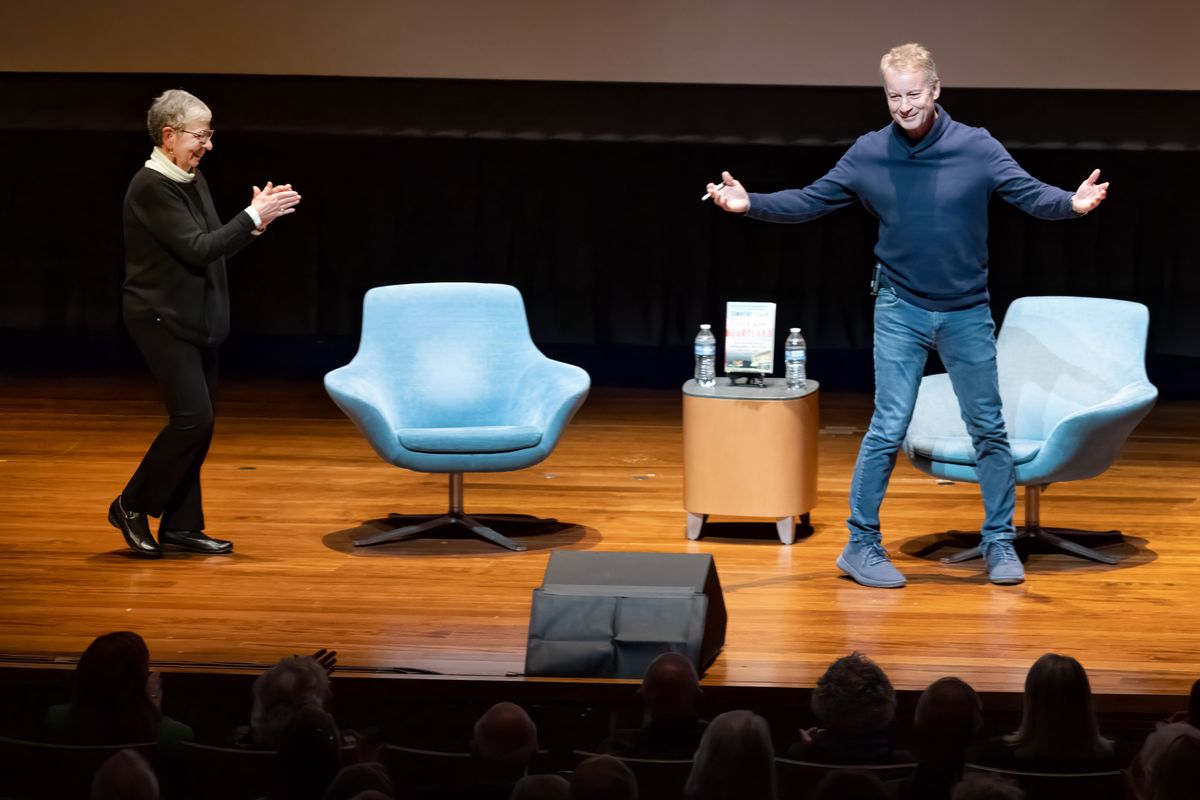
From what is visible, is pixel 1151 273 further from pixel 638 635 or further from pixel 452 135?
pixel 638 635

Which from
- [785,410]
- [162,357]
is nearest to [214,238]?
[162,357]

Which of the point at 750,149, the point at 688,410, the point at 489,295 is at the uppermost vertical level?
the point at 750,149

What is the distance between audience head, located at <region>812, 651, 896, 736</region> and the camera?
9.78 ft

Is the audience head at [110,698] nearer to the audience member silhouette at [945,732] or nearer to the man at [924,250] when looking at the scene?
the audience member silhouette at [945,732]

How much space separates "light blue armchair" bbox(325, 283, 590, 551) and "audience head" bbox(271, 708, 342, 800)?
9.00ft

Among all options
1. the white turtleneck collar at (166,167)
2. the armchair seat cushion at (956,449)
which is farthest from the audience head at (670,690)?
the white turtleneck collar at (166,167)

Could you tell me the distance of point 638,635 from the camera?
4.07m

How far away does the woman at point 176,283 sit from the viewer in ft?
16.7

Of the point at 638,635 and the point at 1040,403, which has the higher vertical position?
the point at 1040,403

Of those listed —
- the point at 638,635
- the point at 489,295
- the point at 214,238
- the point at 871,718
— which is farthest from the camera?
the point at 489,295

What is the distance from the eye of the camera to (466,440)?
5340 millimetres

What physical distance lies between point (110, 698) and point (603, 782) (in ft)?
3.52

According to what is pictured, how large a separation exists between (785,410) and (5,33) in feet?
15.9

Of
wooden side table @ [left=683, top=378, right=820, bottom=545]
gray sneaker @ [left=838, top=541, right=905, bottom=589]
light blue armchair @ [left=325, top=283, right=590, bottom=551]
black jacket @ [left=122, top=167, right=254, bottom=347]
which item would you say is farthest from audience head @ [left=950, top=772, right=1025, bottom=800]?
black jacket @ [left=122, top=167, right=254, bottom=347]
